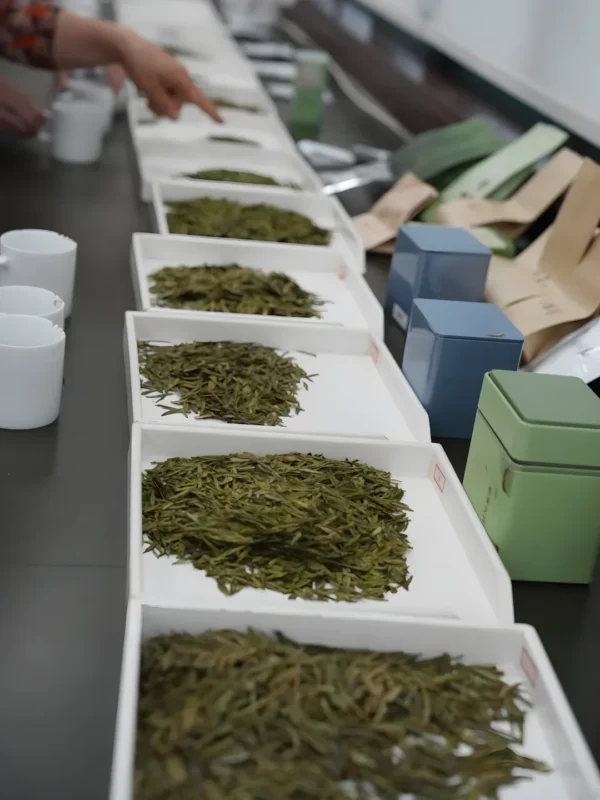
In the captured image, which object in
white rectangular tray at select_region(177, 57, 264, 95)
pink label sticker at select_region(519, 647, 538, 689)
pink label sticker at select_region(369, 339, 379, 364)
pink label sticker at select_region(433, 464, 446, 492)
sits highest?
pink label sticker at select_region(519, 647, 538, 689)

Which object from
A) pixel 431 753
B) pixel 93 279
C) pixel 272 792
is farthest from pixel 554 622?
pixel 93 279

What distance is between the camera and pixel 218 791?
2.65 ft

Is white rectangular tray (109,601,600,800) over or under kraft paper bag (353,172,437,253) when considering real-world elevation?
over

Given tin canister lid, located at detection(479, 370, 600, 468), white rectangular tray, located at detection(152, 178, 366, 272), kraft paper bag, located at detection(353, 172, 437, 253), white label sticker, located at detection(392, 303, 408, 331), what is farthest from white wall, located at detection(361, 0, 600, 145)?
tin canister lid, located at detection(479, 370, 600, 468)

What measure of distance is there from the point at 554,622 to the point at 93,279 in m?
1.15

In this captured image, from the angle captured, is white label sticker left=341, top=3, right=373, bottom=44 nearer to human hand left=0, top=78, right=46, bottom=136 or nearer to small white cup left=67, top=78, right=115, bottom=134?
small white cup left=67, top=78, right=115, bottom=134

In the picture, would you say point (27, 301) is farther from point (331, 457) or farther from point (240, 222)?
point (240, 222)

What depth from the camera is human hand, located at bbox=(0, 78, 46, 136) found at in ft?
8.78

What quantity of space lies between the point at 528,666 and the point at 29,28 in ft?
7.64

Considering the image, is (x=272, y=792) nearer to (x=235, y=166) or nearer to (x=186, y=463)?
(x=186, y=463)

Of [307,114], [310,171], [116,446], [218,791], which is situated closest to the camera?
[218,791]

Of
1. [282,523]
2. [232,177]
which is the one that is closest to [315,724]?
[282,523]

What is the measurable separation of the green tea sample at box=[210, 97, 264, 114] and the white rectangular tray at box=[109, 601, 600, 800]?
238cm

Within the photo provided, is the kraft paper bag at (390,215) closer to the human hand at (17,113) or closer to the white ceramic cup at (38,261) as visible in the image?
the white ceramic cup at (38,261)
